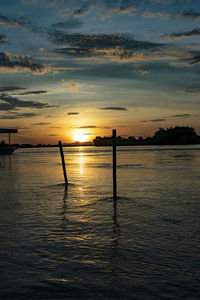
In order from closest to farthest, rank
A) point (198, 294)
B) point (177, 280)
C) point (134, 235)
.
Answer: point (198, 294)
point (177, 280)
point (134, 235)

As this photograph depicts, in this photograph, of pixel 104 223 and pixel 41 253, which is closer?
pixel 41 253

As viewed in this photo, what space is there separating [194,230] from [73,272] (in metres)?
4.38

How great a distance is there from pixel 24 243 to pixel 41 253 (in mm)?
990

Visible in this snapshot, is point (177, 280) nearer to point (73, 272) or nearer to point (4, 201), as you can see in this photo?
point (73, 272)

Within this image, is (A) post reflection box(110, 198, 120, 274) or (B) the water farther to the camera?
(A) post reflection box(110, 198, 120, 274)

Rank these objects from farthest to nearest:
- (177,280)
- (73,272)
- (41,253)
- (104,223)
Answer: (104,223)
(41,253)
(73,272)
(177,280)

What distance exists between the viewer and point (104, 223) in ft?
32.8

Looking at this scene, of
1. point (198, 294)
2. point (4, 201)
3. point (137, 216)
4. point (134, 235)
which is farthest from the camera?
point (4, 201)

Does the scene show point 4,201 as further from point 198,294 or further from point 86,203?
point 198,294

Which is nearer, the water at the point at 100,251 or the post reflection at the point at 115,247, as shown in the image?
the water at the point at 100,251

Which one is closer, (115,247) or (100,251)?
(100,251)

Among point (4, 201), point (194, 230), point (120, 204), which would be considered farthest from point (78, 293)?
point (4, 201)

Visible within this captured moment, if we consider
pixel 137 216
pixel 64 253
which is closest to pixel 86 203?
pixel 137 216

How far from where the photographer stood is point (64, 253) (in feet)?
22.8
